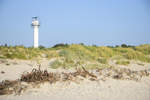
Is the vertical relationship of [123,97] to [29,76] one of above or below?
below

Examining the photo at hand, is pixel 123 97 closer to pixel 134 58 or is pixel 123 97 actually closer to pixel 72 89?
pixel 72 89

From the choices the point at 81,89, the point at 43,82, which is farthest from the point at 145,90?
the point at 43,82

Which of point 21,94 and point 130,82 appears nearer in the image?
point 21,94

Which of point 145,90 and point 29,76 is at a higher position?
point 29,76

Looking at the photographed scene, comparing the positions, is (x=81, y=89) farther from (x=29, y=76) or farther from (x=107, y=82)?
(x=29, y=76)

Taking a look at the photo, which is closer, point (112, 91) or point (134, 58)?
point (112, 91)

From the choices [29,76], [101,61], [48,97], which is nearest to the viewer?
[48,97]

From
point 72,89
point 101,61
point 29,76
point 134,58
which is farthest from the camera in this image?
point 134,58

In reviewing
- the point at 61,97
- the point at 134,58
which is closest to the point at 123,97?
the point at 61,97

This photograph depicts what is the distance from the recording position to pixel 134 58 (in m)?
11.7

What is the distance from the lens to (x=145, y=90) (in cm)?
439

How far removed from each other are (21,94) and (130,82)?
3.02m

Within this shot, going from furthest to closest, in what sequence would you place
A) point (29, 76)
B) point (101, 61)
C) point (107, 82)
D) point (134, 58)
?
point (134, 58) → point (101, 61) → point (107, 82) → point (29, 76)

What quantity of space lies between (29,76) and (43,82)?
0.42m
